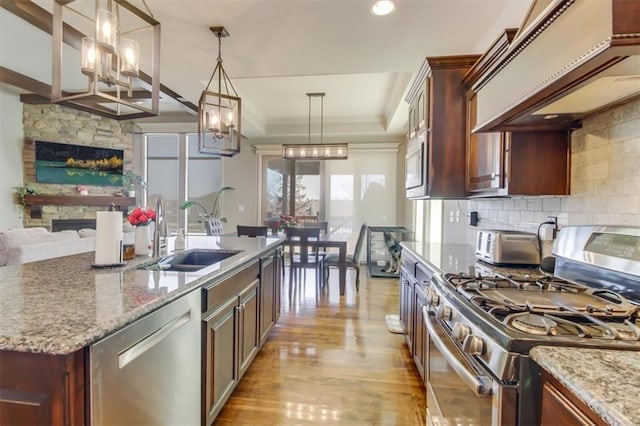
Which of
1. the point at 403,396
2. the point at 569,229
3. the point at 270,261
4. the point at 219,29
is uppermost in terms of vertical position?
the point at 219,29

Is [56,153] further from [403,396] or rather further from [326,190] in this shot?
[403,396]

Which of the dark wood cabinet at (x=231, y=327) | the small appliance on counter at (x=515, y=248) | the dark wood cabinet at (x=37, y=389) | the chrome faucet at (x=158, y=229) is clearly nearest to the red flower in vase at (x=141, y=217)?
the chrome faucet at (x=158, y=229)

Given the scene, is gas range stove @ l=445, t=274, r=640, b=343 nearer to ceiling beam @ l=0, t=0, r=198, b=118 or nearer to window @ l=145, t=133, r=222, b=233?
ceiling beam @ l=0, t=0, r=198, b=118

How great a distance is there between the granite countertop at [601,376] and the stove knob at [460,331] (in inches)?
10.2

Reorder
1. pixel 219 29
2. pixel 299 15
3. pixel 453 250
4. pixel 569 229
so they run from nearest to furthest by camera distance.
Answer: pixel 569 229, pixel 299 15, pixel 219 29, pixel 453 250

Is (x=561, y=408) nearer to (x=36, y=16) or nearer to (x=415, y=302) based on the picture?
(x=415, y=302)

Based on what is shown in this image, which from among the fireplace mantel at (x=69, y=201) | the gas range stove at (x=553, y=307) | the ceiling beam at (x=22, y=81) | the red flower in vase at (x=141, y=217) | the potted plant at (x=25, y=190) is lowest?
the gas range stove at (x=553, y=307)

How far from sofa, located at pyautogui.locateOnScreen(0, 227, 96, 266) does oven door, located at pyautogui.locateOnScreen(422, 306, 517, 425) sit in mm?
3431

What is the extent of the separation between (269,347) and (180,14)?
2.79 meters

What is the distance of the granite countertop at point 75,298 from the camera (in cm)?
83

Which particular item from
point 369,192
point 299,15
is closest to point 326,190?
point 369,192

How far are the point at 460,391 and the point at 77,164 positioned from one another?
294 inches

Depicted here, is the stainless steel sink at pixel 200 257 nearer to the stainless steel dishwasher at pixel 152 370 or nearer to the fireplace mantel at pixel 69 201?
the stainless steel dishwasher at pixel 152 370

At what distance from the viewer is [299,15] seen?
229 cm
